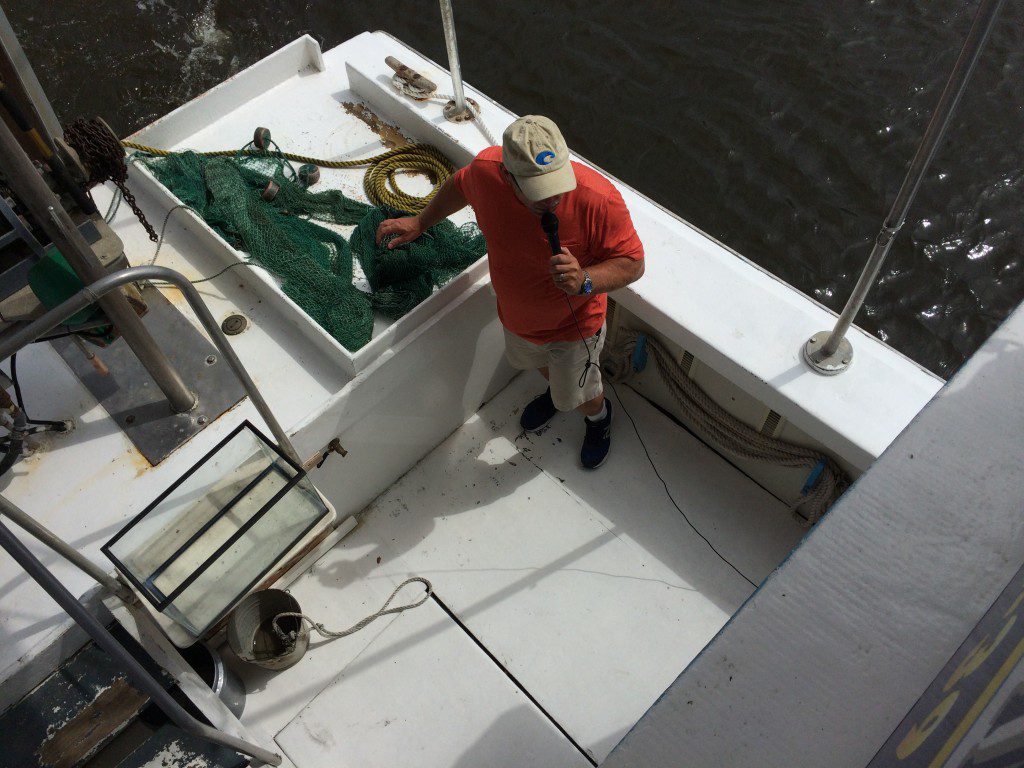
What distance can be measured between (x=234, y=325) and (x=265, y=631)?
1146mm

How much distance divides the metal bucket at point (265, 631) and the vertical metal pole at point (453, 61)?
207cm

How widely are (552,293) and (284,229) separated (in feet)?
3.53

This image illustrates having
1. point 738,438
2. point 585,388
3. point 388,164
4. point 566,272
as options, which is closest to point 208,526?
point 566,272

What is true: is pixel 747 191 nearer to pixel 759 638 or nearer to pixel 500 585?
pixel 500 585

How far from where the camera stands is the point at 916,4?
601 cm

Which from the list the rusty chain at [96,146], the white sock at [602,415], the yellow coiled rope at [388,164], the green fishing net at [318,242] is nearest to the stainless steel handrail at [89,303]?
the rusty chain at [96,146]

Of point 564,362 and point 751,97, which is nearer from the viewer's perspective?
point 564,362

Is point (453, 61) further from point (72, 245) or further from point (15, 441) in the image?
point (15, 441)

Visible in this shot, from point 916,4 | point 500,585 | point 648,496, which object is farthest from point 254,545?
point 916,4

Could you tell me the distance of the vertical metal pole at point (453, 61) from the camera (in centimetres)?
292

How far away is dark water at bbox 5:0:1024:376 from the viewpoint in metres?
5.20

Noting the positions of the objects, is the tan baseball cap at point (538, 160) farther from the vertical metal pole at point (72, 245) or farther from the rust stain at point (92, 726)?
the rust stain at point (92, 726)

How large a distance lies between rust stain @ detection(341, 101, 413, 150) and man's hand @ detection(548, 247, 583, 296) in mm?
1357

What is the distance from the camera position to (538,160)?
2.23 metres
